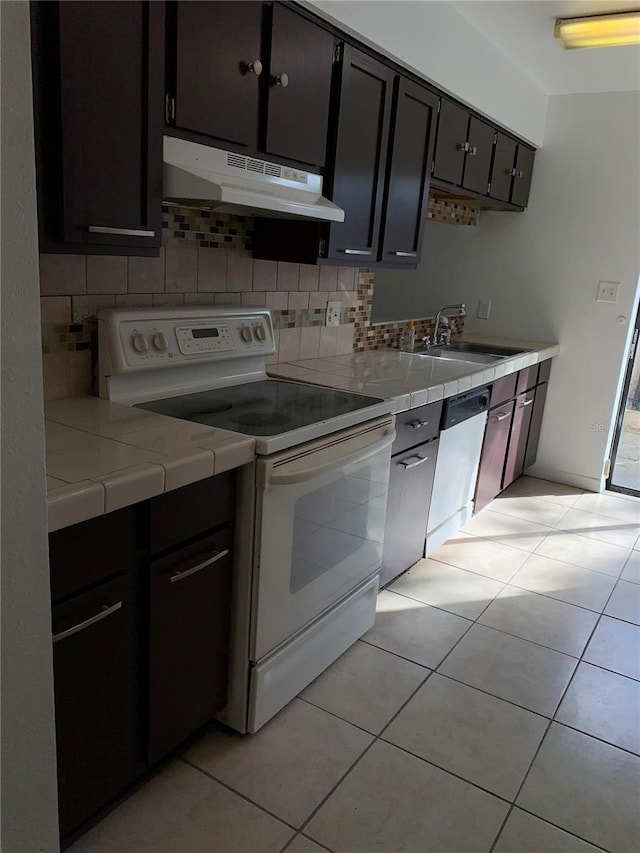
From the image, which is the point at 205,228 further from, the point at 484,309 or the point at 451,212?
the point at 484,309

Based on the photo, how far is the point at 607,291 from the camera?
13.2 ft

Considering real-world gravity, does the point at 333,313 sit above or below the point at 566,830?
above

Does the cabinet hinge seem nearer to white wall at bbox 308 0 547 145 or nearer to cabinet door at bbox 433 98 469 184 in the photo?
white wall at bbox 308 0 547 145

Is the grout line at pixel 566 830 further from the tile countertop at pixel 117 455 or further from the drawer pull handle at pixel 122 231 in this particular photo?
the drawer pull handle at pixel 122 231

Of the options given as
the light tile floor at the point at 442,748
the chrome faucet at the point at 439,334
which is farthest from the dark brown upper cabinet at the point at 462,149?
the light tile floor at the point at 442,748

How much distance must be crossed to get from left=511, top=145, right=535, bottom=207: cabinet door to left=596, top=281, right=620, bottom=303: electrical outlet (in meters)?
0.71

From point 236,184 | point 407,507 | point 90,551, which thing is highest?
point 236,184

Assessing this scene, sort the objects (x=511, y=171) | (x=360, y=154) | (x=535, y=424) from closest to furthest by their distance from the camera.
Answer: (x=360, y=154)
(x=511, y=171)
(x=535, y=424)

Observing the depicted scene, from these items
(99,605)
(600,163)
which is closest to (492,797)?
(99,605)

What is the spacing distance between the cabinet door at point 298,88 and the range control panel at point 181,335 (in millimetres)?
551

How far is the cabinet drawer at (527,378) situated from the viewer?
147 inches

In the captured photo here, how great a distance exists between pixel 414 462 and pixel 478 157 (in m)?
1.73

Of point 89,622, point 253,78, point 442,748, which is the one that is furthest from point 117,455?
point 442,748

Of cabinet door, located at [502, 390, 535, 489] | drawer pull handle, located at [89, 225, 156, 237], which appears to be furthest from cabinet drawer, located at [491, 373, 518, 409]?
drawer pull handle, located at [89, 225, 156, 237]
